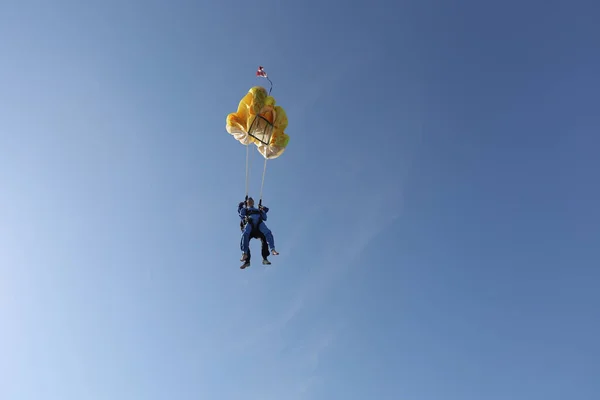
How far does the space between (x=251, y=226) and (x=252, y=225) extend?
0.14ft

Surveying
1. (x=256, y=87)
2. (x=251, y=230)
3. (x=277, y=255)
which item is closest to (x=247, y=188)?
(x=251, y=230)

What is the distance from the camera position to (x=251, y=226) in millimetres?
12523

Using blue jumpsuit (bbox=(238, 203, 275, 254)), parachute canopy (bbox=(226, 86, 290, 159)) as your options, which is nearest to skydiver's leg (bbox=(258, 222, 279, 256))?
blue jumpsuit (bbox=(238, 203, 275, 254))

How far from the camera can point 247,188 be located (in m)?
12.6

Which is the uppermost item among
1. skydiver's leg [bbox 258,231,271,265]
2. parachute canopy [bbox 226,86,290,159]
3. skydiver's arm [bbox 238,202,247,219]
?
parachute canopy [bbox 226,86,290,159]

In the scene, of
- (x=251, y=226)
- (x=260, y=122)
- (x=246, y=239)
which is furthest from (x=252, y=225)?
(x=260, y=122)

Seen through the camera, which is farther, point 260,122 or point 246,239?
point 260,122

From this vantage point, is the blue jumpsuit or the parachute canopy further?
the parachute canopy

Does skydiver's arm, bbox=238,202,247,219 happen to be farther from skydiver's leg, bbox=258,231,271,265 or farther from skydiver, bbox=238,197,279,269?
skydiver's leg, bbox=258,231,271,265

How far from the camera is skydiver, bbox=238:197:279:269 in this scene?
40.4ft

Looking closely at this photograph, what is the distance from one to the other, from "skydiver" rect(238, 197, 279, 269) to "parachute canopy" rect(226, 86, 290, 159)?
2.02 m

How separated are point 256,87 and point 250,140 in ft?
5.59

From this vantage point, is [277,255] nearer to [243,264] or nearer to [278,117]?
[243,264]

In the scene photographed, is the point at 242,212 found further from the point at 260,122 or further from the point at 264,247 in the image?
the point at 260,122
